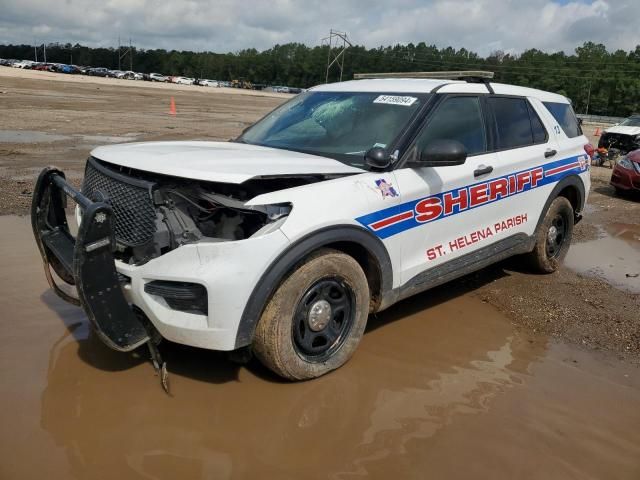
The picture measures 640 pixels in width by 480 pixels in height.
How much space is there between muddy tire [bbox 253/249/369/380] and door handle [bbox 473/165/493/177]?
4.62 feet

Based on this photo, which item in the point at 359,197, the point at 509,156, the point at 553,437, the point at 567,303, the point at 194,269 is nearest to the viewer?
the point at 194,269

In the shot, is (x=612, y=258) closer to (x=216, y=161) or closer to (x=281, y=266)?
(x=281, y=266)

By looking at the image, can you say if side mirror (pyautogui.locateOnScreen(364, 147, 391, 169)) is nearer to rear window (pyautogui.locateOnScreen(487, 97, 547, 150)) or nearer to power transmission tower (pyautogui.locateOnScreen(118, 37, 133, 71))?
rear window (pyautogui.locateOnScreen(487, 97, 547, 150))

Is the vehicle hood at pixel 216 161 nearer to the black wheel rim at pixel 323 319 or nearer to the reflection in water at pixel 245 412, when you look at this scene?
the black wheel rim at pixel 323 319

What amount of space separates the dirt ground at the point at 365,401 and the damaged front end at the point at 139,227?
485 millimetres

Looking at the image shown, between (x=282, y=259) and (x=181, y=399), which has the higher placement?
(x=282, y=259)

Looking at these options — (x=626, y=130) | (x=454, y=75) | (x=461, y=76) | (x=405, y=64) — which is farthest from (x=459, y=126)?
(x=405, y=64)

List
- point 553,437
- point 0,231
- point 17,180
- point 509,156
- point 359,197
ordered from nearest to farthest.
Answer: point 553,437 < point 359,197 < point 509,156 < point 0,231 < point 17,180

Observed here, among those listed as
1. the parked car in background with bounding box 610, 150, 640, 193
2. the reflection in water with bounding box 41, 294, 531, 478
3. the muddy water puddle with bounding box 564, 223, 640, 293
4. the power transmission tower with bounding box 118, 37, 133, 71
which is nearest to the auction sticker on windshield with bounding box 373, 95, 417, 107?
the reflection in water with bounding box 41, 294, 531, 478

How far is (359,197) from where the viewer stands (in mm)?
3479

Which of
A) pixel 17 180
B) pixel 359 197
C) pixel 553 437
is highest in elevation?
pixel 359 197

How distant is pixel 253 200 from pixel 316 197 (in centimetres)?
41

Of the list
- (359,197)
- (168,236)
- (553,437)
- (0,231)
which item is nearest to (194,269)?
(168,236)

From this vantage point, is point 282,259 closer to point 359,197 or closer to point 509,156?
point 359,197
